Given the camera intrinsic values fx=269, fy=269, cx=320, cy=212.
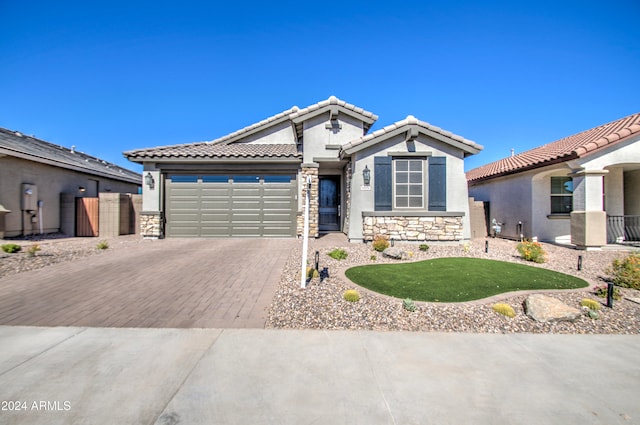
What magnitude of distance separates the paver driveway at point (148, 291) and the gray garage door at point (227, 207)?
3276 millimetres

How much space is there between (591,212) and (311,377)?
38.9 ft

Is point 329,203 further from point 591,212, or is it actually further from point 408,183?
point 591,212

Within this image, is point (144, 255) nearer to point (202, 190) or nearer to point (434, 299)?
point (202, 190)

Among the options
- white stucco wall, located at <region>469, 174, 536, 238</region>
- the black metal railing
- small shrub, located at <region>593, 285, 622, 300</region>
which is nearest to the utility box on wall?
small shrub, located at <region>593, 285, 622, 300</region>

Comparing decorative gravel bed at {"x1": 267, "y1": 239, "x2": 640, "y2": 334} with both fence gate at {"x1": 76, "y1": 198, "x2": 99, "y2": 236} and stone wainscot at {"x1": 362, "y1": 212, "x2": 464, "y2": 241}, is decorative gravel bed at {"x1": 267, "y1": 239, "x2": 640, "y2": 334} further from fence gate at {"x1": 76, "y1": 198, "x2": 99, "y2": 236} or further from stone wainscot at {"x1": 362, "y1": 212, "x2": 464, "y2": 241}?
fence gate at {"x1": 76, "y1": 198, "x2": 99, "y2": 236}

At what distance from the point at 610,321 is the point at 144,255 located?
1044 cm

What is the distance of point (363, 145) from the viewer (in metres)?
9.98

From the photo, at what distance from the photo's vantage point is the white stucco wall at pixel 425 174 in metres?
10.1

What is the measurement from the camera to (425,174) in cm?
1020

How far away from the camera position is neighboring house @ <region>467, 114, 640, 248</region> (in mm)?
9406

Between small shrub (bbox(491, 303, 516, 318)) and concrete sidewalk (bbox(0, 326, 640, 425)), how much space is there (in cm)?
51

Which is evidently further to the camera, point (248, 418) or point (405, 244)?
point (405, 244)

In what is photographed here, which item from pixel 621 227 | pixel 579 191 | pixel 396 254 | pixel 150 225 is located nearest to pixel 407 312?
pixel 396 254

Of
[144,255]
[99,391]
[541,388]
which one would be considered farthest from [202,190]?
[541,388]
